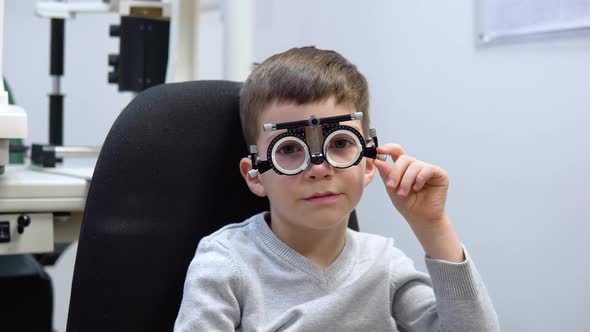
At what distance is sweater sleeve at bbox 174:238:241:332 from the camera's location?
94 cm

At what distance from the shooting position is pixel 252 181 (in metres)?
1.06

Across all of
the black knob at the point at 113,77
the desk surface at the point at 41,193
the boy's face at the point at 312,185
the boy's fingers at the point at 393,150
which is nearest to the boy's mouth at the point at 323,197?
the boy's face at the point at 312,185

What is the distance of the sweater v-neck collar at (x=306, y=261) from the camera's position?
1023mm

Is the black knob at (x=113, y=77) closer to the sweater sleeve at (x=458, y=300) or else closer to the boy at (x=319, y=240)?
the boy at (x=319, y=240)

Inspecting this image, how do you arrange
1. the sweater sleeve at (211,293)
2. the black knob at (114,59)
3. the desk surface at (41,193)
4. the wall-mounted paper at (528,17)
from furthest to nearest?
1. the black knob at (114,59)
2. the wall-mounted paper at (528,17)
3. the desk surface at (41,193)
4. the sweater sleeve at (211,293)

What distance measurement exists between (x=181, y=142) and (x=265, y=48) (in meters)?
1.27

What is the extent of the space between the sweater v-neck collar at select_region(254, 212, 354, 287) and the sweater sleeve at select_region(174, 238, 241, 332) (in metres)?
0.07

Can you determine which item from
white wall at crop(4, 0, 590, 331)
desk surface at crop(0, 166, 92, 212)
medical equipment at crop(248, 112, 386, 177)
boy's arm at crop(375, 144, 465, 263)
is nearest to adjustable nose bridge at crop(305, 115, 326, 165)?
medical equipment at crop(248, 112, 386, 177)

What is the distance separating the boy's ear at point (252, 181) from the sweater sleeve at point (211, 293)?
0.10m

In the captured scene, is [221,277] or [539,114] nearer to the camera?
[221,277]

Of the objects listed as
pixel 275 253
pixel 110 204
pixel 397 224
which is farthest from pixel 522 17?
pixel 110 204

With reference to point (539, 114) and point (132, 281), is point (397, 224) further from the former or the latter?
point (132, 281)

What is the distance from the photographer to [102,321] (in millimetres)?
994

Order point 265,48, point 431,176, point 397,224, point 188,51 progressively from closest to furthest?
point 431,176 → point 188,51 → point 397,224 → point 265,48
